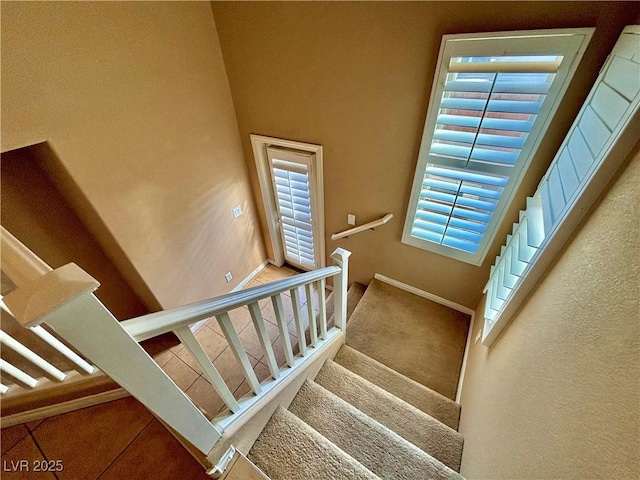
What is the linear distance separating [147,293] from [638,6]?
346 cm

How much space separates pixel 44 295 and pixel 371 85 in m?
2.01

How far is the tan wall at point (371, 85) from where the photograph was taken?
134 cm

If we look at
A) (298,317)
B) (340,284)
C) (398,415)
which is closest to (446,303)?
(398,415)

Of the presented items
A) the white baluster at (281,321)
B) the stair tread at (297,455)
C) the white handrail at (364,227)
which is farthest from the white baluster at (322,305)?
the white handrail at (364,227)

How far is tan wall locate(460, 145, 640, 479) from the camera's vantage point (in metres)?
0.50

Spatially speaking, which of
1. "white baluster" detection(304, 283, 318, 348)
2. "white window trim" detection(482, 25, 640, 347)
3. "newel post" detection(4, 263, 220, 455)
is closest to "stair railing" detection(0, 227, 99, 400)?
"newel post" detection(4, 263, 220, 455)

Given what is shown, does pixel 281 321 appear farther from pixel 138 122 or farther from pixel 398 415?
pixel 138 122

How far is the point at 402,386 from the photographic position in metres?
1.96

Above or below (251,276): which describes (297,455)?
above

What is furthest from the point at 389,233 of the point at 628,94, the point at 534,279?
the point at 628,94

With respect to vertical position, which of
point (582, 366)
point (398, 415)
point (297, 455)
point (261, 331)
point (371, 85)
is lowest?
point (398, 415)

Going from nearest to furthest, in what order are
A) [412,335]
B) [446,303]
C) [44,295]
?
[44,295] → [412,335] → [446,303]

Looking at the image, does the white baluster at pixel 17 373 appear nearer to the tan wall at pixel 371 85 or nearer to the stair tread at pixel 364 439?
the stair tread at pixel 364 439

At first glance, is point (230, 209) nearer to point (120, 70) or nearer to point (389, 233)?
point (120, 70)
